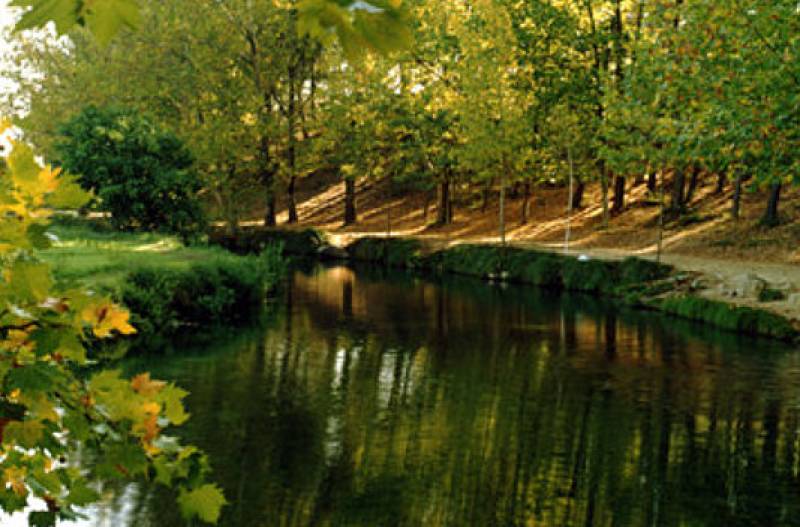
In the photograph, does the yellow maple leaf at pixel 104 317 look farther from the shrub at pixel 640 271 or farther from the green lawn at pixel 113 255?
the shrub at pixel 640 271

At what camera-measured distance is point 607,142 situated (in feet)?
116

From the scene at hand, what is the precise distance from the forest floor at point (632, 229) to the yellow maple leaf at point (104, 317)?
2051 cm

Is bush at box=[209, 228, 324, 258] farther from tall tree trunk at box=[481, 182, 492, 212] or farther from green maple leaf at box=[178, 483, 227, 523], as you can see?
green maple leaf at box=[178, 483, 227, 523]

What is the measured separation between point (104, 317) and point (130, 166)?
2645 centimetres

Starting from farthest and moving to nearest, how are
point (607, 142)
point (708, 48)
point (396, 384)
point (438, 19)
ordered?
point (438, 19), point (607, 142), point (708, 48), point (396, 384)

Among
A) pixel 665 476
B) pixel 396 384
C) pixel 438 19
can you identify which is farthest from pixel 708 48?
pixel 438 19

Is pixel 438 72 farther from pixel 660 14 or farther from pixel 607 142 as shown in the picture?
pixel 660 14

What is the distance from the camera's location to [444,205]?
146ft

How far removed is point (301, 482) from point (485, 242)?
89.2ft

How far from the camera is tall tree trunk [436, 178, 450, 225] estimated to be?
44.0 metres

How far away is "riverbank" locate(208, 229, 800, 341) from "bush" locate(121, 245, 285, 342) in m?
9.31

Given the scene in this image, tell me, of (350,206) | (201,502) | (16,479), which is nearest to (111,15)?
(201,502)

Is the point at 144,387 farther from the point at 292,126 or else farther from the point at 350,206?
the point at 350,206

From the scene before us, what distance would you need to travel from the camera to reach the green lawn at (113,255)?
1752 centimetres
